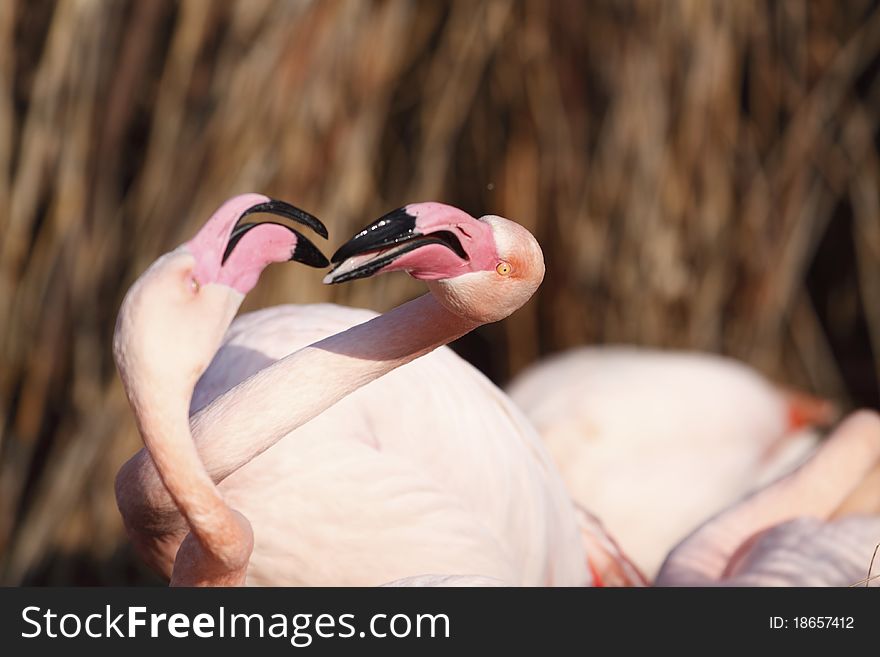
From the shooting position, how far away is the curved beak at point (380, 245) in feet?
5.12

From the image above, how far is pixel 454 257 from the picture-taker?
1631 millimetres

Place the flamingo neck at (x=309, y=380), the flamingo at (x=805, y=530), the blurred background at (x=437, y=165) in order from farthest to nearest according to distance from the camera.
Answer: the blurred background at (x=437, y=165)
the flamingo at (x=805, y=530)
the flamingo neck at (x=309, y=380)

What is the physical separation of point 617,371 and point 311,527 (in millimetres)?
1803

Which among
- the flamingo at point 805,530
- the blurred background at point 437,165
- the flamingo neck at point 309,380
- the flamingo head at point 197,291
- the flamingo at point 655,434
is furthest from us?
the flamingo at point 655,434

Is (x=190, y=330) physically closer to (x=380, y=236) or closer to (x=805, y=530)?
(x=380, y=236)

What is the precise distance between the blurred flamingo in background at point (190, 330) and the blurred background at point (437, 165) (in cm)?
175

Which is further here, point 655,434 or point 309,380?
point 655,434

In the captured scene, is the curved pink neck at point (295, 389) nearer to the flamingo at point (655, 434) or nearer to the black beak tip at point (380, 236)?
the black beak tip at point (380, 236)

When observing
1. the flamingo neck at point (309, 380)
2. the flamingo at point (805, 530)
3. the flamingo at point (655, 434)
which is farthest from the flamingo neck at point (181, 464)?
the flamingo at point (655, 434)

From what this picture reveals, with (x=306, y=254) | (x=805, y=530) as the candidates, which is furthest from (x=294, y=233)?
(x=805, y=530)

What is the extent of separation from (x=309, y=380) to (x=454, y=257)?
31cm

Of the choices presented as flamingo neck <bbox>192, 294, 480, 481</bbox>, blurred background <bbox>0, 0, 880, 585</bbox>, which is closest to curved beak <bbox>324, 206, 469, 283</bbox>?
flamingo neck <bbox>192, 294, 480, 481</bbox>

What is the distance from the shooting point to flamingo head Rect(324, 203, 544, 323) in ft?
5.16

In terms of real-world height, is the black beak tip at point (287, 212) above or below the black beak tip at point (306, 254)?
above
